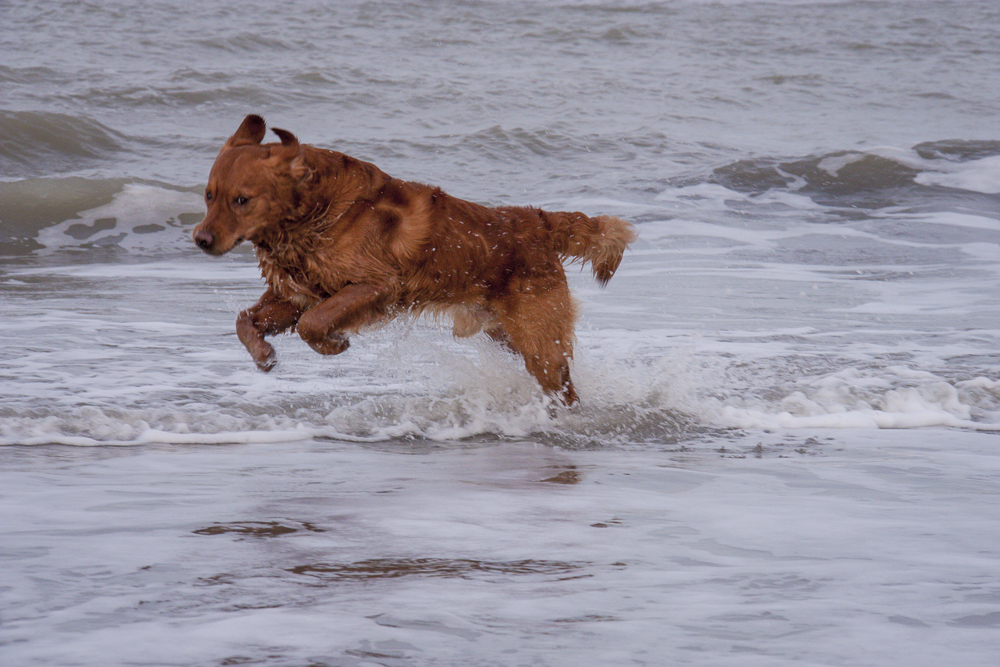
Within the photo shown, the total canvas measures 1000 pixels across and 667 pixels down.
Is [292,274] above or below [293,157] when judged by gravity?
below

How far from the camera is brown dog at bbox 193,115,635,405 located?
4.20 metres

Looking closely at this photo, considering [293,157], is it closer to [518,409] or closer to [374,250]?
[374,250]

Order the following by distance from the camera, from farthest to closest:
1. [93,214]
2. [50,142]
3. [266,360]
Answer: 1. [50,142]
2. [93,214]
3. [266,360]

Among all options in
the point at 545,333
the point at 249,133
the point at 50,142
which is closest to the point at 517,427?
the point at 545,333

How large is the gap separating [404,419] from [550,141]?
399 inches

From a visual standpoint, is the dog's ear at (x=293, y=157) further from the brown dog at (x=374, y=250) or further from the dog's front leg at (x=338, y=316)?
the dog's front leg at (x=338, y=316)

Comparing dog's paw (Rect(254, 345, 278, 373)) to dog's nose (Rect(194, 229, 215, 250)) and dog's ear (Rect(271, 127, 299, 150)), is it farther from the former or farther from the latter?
dog's ear (Rect(271, 127, 299, 150))

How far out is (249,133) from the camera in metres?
4.38

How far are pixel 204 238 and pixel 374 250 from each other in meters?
0.75

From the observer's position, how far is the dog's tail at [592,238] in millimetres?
5016

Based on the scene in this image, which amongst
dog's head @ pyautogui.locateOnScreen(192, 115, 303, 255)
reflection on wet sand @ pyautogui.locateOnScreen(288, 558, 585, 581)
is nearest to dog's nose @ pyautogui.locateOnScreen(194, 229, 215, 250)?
dog's head @ pyautogui.locateOnScreen(192, 115, 303, 255)

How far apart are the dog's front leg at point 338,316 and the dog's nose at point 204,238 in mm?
507

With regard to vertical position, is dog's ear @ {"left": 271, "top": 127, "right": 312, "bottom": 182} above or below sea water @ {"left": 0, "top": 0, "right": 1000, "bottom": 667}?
above

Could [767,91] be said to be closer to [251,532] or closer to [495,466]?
[495,466]
